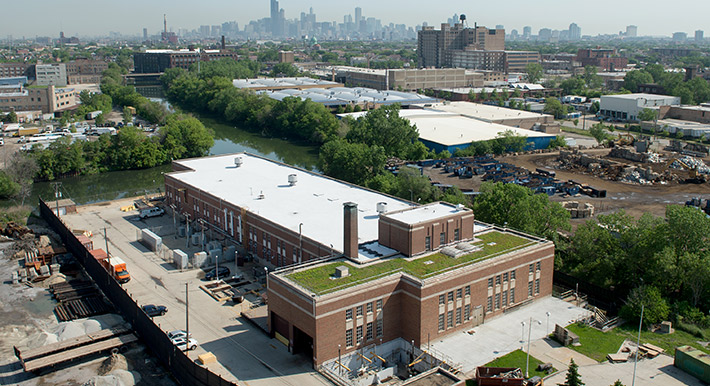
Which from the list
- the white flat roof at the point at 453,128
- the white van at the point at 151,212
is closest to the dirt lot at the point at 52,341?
the white van at the point at 151,212

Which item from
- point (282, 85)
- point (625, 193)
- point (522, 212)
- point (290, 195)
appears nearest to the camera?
point (522, 212)

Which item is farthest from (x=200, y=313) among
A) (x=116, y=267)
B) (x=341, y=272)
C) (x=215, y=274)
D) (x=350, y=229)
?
(x=350, y=229)

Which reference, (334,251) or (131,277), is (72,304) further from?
(334,251)

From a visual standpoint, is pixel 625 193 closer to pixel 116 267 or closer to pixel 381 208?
pixel 381 208

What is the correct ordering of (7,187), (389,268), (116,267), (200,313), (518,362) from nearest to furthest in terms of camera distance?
(518,362) < (389,268) < (200,313) < (116,267) < (7,187)

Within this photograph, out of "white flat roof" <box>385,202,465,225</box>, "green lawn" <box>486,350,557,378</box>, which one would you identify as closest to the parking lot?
"green lawn" <box>486,350,557,378</box>
